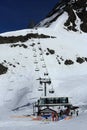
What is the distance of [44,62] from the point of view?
251ft

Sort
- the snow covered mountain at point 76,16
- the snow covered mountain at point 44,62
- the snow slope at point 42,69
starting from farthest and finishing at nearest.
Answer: the snow covered mountain at point 76,16 → the snow covered mountain at point 44,62 → the snow slope at point 42,69

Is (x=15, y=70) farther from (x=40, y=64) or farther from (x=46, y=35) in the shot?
(x=46, y=35)

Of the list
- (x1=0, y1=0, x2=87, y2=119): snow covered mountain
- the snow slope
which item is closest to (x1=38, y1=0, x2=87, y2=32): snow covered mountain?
(x1=0, y1=0, x2=87, y2=119): snow covered mountain

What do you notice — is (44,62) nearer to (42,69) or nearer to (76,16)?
(42,69)

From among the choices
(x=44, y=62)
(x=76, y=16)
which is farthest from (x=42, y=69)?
(x=76, y=16)

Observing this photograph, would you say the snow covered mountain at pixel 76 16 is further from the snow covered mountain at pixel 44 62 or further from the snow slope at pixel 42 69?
the snow slope at pixel 42 69

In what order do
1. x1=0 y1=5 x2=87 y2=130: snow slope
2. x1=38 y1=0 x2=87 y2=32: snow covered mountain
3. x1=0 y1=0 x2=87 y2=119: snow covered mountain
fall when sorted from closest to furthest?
x1=0 y1=5 x2=87 y2=130: snow slope, x1=0 y1=0 x2=87 y2=119: snow covered mountain, x1=38 y1=0 x2=87 y2=32: snow covered mountain

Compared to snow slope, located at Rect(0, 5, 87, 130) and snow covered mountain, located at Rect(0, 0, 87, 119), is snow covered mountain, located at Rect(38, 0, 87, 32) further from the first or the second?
snow slope, located at Rect(0, 5, 87, 130)

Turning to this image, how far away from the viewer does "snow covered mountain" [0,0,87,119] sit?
190 ft

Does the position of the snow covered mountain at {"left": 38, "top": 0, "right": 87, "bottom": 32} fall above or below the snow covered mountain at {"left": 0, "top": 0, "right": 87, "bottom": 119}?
above

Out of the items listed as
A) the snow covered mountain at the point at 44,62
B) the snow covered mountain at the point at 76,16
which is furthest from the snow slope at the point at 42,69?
the snow covered mountain at the point at 76,16

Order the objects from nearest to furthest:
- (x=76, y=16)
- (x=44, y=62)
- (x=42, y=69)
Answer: (x=42, y=69), (x=44, y=62), (x=76, y=16)

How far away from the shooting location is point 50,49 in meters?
82.2

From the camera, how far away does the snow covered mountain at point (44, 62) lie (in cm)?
5803
